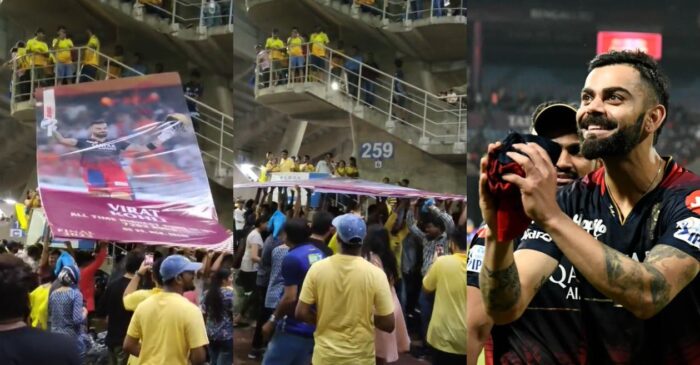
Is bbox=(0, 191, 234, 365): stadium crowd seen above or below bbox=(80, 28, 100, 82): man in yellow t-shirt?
below

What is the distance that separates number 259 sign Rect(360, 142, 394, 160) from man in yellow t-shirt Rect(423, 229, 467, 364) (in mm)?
455

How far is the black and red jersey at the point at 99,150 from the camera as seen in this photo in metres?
3.90

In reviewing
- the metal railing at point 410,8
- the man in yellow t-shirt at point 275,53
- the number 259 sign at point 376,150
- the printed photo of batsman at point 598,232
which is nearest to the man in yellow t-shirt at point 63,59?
the man in yellow t-shirt at point 275,53

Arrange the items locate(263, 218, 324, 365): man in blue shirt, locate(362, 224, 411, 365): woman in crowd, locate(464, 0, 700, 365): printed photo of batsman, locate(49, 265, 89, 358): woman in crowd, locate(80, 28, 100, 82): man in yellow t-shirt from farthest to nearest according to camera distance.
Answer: locate(80, 28, 100, 82): man in yellow t-shirt < locate(49, 265, 89, 358): woman in crowd < locate(263, 218, 324, 365): man in blue shirt < locate(362, 224, 411, 365): woman in crowd < locate(464, 0, 700, 365): printed photo of batsman

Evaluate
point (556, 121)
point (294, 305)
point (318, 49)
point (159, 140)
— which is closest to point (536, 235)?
point (556, 121)

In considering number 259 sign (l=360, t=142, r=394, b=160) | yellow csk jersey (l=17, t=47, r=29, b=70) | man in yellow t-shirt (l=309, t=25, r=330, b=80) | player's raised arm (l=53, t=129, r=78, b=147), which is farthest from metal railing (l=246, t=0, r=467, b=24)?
yellow csk jersey (l=17, t=47, r=29, b=70)

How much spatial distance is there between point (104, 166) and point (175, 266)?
68 cm

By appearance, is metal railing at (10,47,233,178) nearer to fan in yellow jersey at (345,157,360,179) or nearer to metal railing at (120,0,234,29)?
metal railing at (120,0,234,29)

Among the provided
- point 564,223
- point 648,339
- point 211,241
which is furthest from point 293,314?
point 564,223

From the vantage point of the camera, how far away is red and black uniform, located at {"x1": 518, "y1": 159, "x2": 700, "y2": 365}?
1306 mm

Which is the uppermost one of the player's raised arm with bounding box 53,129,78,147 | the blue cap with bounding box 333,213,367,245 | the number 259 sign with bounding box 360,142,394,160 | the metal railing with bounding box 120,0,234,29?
the metal railing with bounding box 120,0,234,29

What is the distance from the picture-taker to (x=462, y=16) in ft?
10.3

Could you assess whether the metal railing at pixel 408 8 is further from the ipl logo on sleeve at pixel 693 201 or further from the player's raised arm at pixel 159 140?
the ipl logo on sleeve at pixel 693 201

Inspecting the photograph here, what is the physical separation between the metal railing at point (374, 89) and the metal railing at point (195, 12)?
1.07 ft
